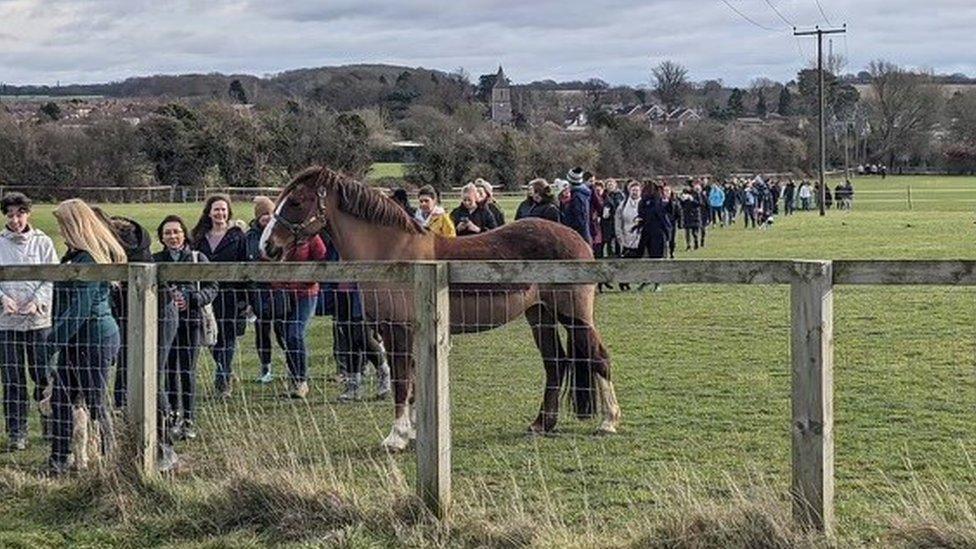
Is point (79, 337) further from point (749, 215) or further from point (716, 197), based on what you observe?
point (749, 215)

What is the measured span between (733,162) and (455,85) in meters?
67.1

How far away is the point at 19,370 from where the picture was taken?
870 cm

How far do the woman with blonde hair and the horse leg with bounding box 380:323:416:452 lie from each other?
6.07ft

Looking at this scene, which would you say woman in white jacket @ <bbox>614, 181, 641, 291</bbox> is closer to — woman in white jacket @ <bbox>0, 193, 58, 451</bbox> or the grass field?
the grass field

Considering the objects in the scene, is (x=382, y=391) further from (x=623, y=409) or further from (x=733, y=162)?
(x=733, y=162)

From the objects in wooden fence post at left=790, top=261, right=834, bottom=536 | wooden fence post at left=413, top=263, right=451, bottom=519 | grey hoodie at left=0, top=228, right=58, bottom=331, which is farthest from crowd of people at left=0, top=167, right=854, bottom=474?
wooden fence post at left=790, top=261, right=834, bottom=536

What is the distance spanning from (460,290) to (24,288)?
296 centimetres

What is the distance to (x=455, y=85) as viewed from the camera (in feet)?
499

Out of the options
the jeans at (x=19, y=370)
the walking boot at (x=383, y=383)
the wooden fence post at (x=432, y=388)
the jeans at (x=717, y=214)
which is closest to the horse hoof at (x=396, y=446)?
the wooden fence post at (x=432, y=388)

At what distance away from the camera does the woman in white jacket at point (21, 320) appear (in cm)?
835

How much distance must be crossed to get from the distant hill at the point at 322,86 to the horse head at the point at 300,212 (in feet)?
372

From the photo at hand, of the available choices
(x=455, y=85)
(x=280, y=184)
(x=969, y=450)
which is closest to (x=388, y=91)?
(x=455, y=85)

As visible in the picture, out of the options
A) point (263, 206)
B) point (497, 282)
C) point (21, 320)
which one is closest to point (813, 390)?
point (497, 282)

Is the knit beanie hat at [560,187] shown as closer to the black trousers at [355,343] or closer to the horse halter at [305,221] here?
the black trousers at [355,343]
